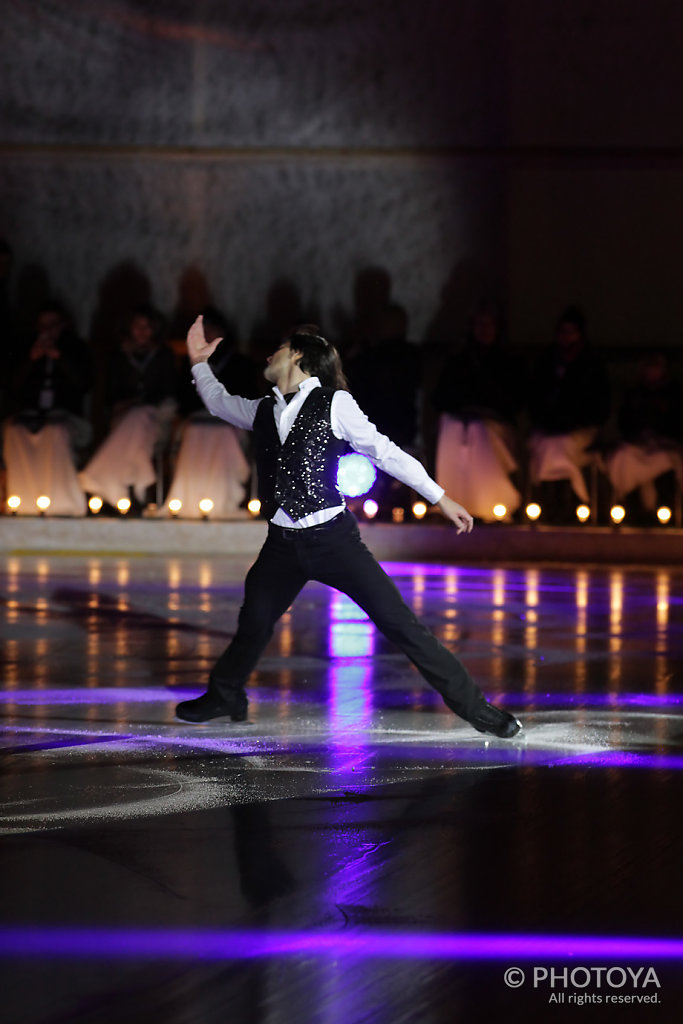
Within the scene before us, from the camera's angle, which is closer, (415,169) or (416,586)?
(416,586)

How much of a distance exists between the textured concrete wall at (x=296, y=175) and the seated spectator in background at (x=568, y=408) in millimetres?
2626

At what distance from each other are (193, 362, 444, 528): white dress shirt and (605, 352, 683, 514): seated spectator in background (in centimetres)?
848

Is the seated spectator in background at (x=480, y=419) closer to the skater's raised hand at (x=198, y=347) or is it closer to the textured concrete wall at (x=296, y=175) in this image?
the textured concrete wall at (x=296, y=175)

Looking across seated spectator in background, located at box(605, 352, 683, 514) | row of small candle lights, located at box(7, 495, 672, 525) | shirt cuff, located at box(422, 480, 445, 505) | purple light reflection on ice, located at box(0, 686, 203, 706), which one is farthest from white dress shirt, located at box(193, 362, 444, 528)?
seated spectator in background, located at box(605, 352, 683, 514)

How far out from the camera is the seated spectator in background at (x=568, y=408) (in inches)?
620

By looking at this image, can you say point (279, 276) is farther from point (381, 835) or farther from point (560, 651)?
point (381, 835)

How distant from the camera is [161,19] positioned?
744 inches

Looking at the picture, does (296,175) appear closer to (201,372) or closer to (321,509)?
(201,372)

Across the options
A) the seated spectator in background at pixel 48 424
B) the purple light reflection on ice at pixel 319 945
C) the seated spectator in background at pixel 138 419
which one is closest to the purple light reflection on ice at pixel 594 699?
the purple light reflection on ice at pixel 319 945

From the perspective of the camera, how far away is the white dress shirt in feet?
23.3

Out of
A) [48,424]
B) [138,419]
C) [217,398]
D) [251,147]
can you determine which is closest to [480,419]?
[138,419]

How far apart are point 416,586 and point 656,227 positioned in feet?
22.6

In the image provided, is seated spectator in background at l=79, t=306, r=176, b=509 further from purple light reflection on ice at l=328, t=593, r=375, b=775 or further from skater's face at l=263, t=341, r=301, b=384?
skater's face at l=263, t=341, r=301, b=384

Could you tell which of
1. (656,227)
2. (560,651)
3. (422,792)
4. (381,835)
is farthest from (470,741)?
(656,227)
